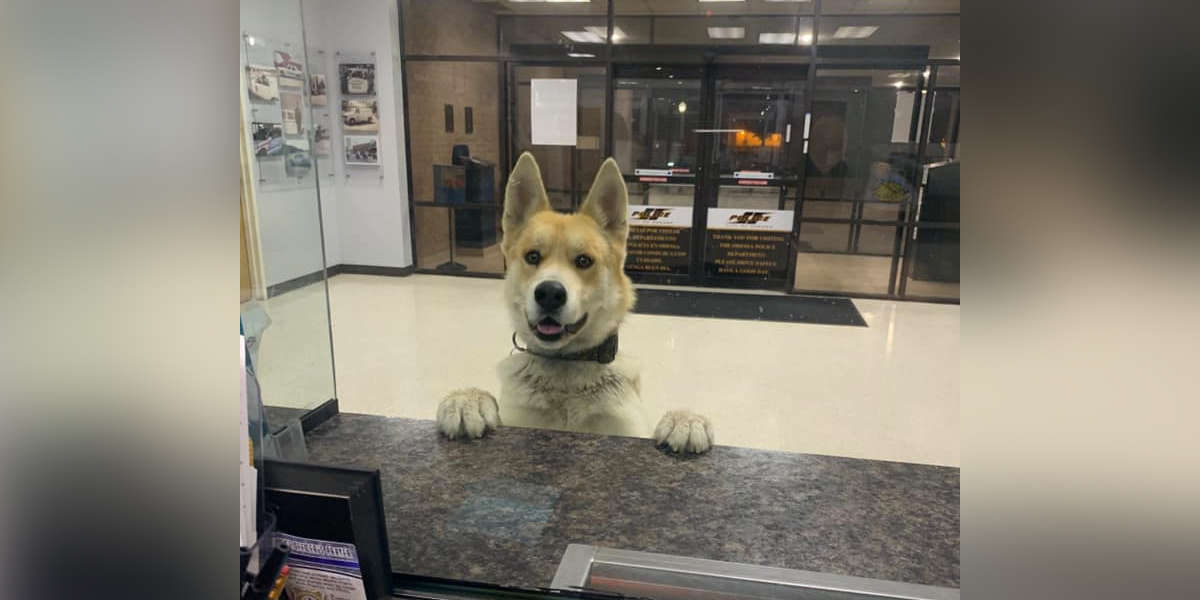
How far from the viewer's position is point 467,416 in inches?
37.7

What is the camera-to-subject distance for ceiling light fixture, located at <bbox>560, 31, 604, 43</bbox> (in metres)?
3.88

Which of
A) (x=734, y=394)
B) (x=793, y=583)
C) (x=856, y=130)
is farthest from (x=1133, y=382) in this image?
(x=856, y=130)

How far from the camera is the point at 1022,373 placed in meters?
0.34

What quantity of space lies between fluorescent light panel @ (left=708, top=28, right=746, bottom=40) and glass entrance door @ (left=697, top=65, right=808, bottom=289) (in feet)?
0.80

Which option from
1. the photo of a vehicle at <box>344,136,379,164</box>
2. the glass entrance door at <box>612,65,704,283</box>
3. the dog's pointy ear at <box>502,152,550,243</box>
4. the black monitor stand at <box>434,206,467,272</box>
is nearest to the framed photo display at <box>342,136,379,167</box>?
the photo of a vehicle at <box>344,136,379,164</box>

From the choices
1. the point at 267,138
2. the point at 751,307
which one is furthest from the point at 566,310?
the point at 751,307

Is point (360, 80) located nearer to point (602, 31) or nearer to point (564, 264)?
point (602, 31)

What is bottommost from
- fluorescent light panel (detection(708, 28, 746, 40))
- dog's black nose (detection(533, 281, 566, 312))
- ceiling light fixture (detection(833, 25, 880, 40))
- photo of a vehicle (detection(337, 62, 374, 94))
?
dog's black nose (detection(533, 281, 566, 312))

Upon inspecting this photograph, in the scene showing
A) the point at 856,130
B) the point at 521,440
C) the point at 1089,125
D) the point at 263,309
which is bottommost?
the point at 521,440

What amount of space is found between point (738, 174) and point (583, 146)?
2407 mm

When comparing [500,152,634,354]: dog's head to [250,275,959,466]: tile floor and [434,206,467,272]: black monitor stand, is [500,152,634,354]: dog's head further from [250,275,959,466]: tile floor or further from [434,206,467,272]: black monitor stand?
[434,206,467,272]: black monitor stand

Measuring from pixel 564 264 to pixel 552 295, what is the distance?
0.08 m

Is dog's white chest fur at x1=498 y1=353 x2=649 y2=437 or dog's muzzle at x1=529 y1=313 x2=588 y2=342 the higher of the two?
dog's muzzle at x1=529 y1=313 x2=588 y2=342

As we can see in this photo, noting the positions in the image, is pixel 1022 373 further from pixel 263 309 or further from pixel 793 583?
pixel 263 309
